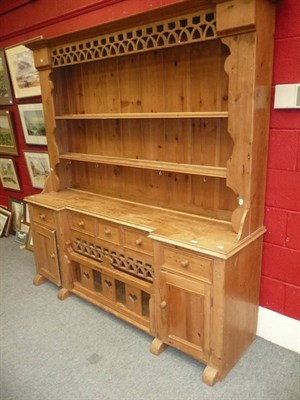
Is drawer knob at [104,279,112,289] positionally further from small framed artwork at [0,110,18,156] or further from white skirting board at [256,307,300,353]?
small framed artwork at [0,110,18,156]

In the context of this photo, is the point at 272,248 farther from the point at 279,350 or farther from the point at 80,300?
the point at 80,300

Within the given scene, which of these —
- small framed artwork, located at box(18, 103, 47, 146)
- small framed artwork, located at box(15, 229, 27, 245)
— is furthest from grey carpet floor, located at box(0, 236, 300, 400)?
small framed artwork, located at box(18, 103, 47, 146)

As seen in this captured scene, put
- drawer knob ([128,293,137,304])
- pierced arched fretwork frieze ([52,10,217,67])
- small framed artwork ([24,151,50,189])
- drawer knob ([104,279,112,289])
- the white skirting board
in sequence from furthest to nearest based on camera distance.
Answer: small framed artwork ([24,151,50,189]) < drawer knob ([104,279,112,289]) < drawer knob ([128,293,137,304]) < the white skirting board < pierced arched fretwork frieze ([52,10,217,67])

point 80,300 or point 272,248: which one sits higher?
point 272,248

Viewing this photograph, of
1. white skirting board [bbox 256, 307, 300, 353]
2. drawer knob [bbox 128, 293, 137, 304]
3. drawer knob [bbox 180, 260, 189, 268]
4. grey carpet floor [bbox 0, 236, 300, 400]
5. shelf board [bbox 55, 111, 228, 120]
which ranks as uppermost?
shelf board [bbox 55, 111, 228, 120]

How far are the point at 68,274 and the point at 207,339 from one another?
4.32 ft

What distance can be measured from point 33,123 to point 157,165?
1840 millimetres

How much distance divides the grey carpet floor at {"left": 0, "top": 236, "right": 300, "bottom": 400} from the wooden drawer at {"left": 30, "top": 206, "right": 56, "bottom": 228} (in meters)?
0.69

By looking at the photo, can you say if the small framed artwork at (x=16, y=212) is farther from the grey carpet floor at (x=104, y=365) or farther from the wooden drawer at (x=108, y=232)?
the wooden drawer at (x=108, y=232)

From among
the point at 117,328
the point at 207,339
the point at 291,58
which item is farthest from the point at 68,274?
the point at 291,58

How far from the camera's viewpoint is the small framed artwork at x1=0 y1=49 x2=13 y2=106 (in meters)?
3.46

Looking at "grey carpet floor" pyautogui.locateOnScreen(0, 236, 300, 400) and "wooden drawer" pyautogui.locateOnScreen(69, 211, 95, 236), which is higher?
"wooden drawer" pyautogui.locateOnScreen(69, 211, 95, 236)

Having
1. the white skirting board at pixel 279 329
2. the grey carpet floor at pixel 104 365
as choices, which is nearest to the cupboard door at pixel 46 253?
the grey carpet floor at pixel 104 365

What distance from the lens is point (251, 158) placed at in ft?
5.71
